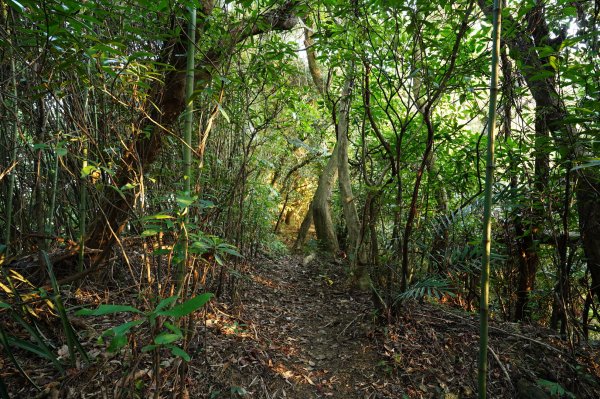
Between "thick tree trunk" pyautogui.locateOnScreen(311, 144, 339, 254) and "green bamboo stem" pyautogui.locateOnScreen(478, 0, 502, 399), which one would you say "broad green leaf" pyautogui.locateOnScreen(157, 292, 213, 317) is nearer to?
"green bamboo stem" pyautogui.locateOnScreen(478, 0, 502, 399)

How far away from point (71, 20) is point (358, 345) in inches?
117

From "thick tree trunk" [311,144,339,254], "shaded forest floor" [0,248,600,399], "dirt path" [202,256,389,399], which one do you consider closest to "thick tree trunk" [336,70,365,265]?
"dirt path" [202,256,389,399]

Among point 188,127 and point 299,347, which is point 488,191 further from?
point 299,347

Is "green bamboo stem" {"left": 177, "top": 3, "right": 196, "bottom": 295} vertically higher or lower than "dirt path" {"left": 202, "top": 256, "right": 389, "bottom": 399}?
higher

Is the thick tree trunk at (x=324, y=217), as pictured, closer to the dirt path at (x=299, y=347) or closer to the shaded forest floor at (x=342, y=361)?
the dirt path at (x=299, y=347)

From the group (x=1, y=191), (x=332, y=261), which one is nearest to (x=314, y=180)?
(x=332, y=261)

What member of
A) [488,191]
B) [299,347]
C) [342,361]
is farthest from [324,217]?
[488,191]

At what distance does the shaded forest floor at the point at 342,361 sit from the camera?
2029 millimetres

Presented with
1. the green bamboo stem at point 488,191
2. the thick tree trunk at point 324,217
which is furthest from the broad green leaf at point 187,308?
the thick tree trunk at point 324,217

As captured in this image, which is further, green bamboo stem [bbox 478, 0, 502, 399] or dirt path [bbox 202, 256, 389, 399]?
dirt path [bbox 202, 256, 389, 399]

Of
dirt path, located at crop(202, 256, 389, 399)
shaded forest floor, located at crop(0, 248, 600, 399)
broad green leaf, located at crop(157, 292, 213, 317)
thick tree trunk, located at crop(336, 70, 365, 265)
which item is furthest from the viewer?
thick tree trunk, located at crop(336, 70, 365, 265)

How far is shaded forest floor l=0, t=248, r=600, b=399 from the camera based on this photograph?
203 cm

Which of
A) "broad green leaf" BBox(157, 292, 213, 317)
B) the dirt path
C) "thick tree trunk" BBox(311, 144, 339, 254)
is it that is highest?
"thick tree trunk" BBox(311, 144, 339, 254)

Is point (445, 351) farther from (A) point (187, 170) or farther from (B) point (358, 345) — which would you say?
(A) point (187, 170)
